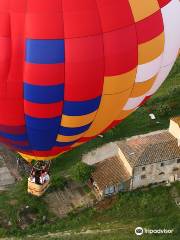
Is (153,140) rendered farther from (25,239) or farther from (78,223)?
(25,239)

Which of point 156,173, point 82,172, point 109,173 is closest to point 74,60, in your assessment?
point 82,172

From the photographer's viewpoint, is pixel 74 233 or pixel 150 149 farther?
pixel 150 149

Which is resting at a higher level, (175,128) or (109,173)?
(175,128)

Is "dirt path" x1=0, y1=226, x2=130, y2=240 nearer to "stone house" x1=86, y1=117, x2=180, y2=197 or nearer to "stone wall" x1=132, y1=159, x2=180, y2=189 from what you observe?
"stone house" x1=86, y1=117, x2=180, y2=197

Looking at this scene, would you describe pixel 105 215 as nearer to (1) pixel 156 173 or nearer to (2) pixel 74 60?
(1) pixel 156 173

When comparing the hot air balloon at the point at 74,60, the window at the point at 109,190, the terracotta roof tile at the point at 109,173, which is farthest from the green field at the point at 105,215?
the hot air balloon at the point at 74,60

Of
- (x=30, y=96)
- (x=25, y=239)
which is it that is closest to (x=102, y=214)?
(x=25, y=239)

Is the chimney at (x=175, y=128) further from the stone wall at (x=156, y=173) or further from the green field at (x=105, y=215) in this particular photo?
the green field at (x=105, y=215)

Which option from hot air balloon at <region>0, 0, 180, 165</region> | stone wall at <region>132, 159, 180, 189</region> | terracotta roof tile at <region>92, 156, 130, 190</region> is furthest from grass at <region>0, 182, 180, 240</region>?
hot air balloon at <region>0, 0, 180, 165</region>
